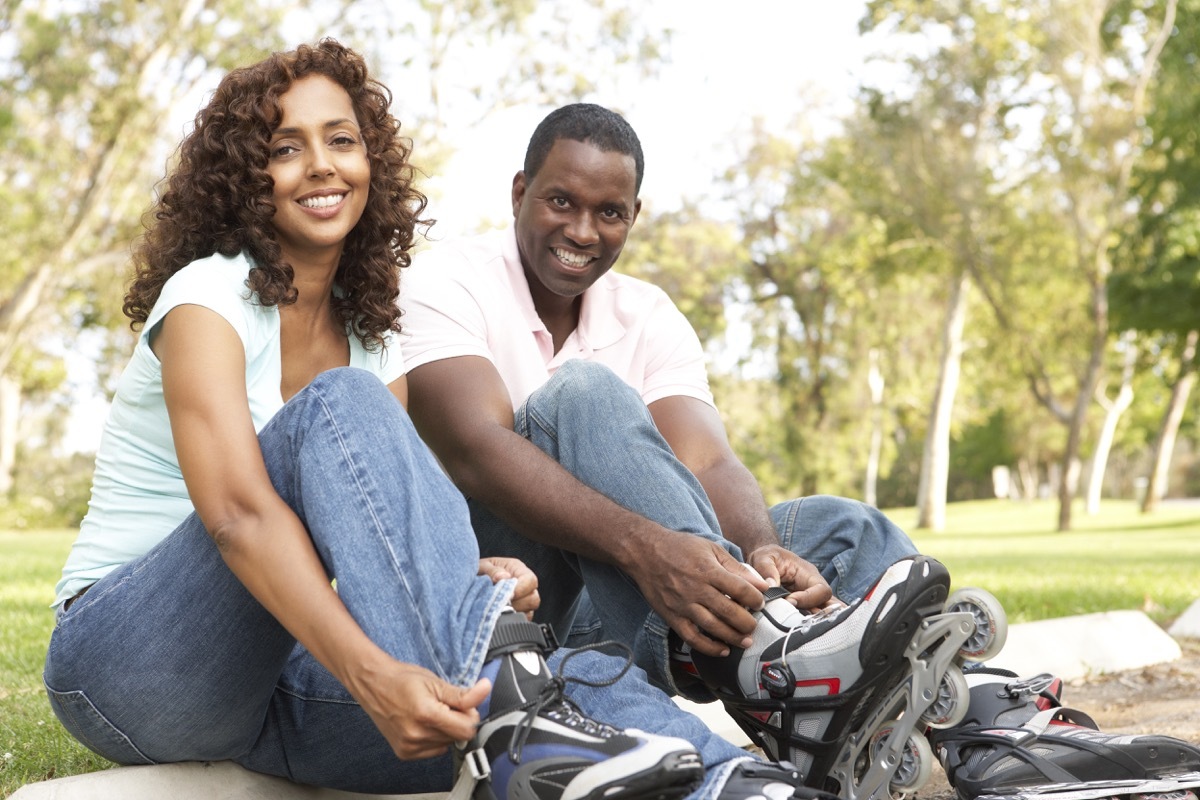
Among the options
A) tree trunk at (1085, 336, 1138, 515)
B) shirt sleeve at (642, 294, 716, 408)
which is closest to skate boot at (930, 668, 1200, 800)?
shirt sleeve at (642, 294, 716, 408)

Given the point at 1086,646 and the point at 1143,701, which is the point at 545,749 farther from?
the point at 1086,646

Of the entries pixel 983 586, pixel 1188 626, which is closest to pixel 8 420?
pixel 983 586

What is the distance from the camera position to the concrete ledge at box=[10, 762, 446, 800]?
7.28ft

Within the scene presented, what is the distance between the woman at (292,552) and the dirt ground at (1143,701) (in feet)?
4.53

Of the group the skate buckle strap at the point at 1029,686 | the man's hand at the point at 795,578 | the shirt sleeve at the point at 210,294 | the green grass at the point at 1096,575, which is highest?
the shirt sleeve at the point at 210,294

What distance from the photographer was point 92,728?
2.16 meters

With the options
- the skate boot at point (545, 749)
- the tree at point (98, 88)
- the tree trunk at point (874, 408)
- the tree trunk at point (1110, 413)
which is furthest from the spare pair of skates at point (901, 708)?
the tree trunk at point (874, 408)

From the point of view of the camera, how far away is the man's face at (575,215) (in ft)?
11.4

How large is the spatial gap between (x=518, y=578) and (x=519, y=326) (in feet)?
4.67

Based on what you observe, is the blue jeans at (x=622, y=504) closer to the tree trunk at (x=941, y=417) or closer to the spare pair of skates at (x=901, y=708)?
the spare pair of skates at (x=901, y=708)

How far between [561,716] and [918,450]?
50.8m

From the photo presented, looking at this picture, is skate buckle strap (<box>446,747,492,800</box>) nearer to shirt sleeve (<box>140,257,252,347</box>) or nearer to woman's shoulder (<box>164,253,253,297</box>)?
shirt sleeve (<box>140,257,252,347</box>)

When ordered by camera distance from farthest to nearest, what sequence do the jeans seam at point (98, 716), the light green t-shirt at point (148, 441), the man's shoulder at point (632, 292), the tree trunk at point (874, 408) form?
the tree trunk at point (874, 408) → the man's shoulder at point (632, 292) → the light green t-shirt at point (148, 441) → the jeans seam at point (98, 716)

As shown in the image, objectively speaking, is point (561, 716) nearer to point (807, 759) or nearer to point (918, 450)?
point (807, 759)
